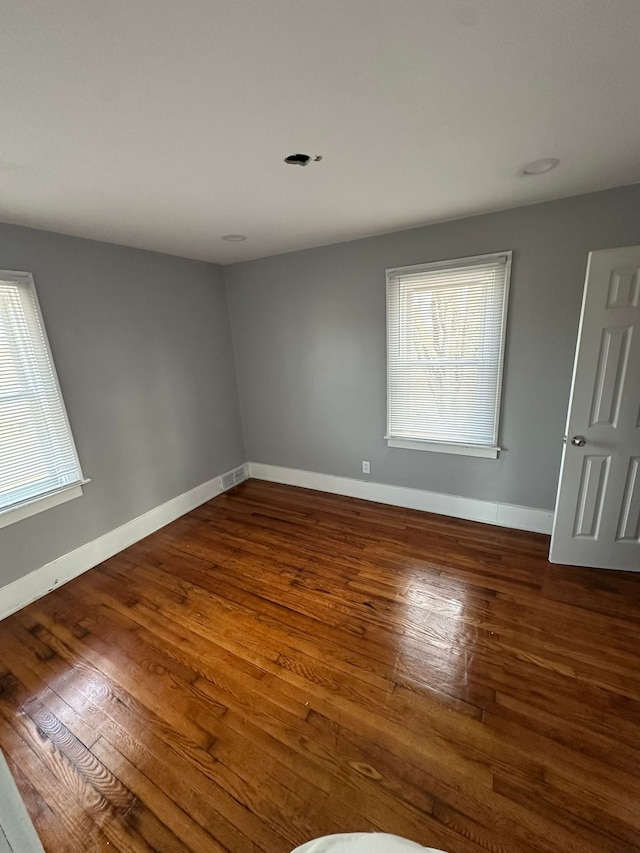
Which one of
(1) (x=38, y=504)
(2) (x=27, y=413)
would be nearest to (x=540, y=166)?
(2) (x=27, y=413)

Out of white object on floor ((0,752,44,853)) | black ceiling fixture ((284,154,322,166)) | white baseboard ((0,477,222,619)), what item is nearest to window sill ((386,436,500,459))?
white baseboard ((0,477,222,619))

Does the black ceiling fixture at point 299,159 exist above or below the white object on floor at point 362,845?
above

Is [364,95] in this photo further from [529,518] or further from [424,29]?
[529,518]

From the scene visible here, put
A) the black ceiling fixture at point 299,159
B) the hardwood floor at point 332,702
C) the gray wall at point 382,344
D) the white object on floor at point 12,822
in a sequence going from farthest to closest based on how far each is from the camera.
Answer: the gray wall at point 382,344
the black ceiling fixture at point 299,159
the hardwood floor at point 332,702
the white object on floor at point 12,822

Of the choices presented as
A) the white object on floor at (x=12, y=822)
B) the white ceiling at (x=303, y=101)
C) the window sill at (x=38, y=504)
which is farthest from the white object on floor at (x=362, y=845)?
the window sill at (x=38, y=504)

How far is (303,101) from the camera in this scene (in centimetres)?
115

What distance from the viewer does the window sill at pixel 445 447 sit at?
9.11 ft

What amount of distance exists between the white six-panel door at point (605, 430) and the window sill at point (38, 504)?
3395 mm

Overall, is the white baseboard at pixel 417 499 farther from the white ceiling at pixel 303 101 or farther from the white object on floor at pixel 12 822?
the white object on floor at pixel 12 822

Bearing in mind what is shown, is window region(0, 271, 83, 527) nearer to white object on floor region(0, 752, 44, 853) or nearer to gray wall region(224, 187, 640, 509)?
gray wall region(224, 187, 640, 509)

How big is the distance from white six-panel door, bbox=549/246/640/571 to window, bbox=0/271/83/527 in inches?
134

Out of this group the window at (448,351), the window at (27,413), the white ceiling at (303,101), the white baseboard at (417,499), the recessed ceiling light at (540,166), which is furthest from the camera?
the white baseboard at (417,499)

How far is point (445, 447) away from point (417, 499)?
58 centimetres

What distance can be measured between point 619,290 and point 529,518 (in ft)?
5.55
